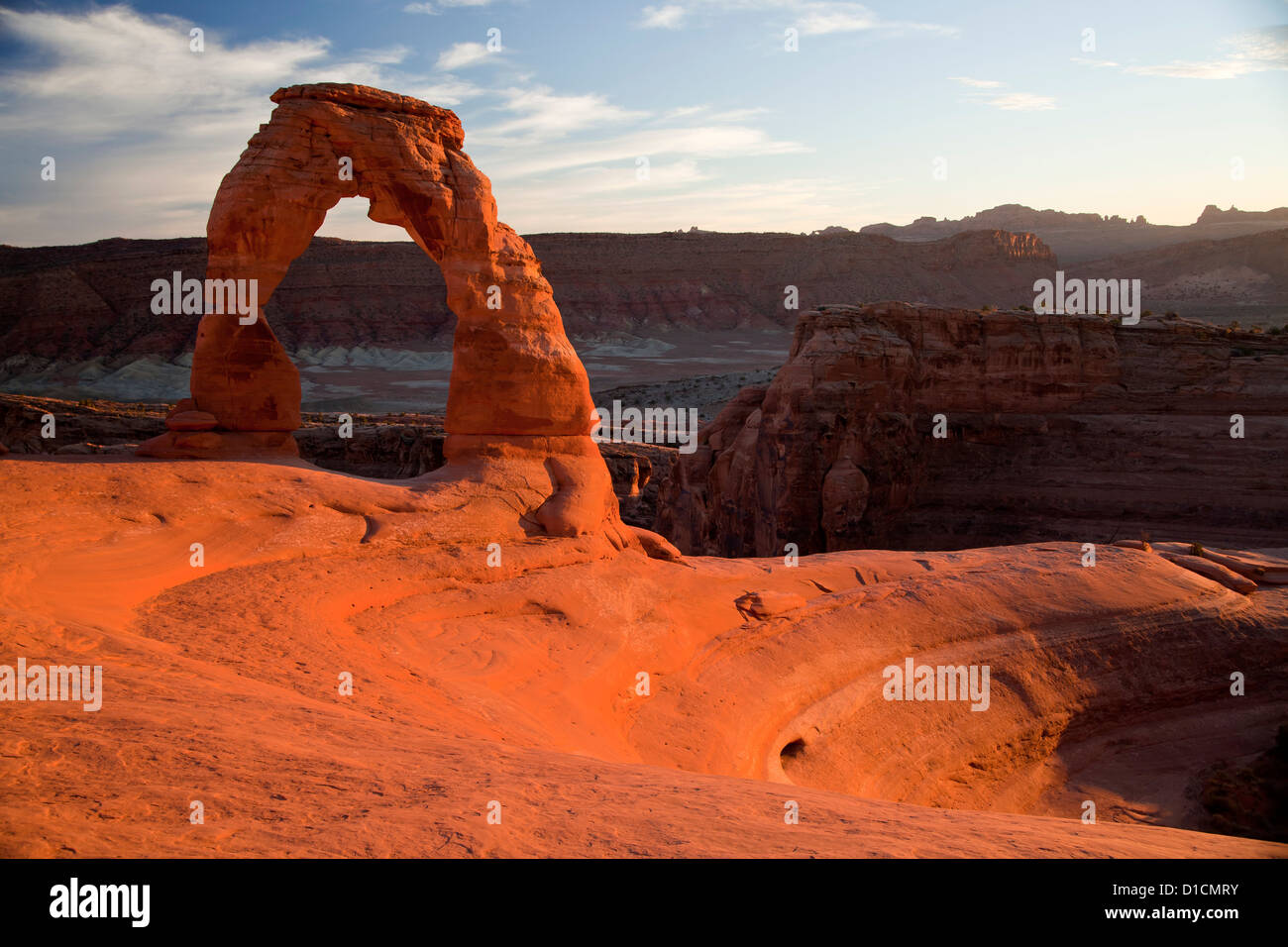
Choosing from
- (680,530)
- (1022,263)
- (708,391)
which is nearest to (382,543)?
(680,530)

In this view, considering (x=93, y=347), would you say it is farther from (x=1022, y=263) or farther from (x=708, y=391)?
(x=1022, y=263)
